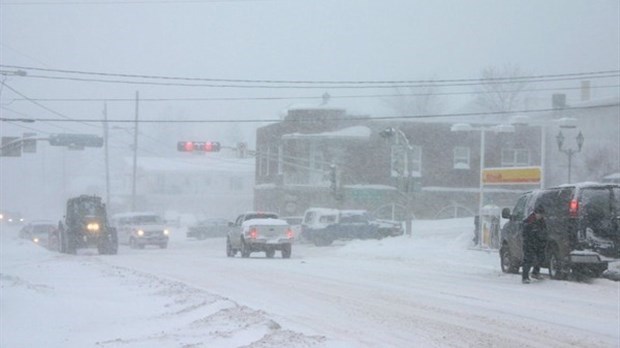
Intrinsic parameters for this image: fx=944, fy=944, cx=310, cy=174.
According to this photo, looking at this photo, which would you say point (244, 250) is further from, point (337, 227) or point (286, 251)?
point (337, 227)

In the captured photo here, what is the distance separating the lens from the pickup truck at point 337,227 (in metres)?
50.3

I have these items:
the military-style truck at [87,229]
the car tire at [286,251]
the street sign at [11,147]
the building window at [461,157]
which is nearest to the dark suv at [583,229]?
the car tire at [286,251]

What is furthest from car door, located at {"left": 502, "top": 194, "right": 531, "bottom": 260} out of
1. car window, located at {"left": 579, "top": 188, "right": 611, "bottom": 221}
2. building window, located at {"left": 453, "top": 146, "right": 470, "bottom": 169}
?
building window, located at {"left": 453, "top": 146, "right": 470, "bottom": 169}

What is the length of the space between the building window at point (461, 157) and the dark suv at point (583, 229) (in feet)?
153

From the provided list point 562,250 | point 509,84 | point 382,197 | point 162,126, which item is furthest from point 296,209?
point 162,126

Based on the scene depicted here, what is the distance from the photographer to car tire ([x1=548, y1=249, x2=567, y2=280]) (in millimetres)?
21641

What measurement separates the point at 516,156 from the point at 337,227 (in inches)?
941

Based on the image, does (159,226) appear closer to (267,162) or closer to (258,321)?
(267,162)

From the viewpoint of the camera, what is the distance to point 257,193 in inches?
2943

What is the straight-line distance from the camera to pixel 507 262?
25.0 meters

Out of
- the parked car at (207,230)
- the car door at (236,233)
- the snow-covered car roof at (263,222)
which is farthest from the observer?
the parked car at (207,230)

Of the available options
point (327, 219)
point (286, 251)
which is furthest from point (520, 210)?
point (327, 219)

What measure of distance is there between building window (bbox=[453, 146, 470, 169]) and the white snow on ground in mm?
41473

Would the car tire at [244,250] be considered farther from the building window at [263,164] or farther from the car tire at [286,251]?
the building window at [263,164]
